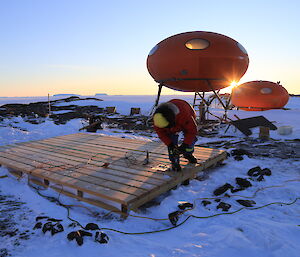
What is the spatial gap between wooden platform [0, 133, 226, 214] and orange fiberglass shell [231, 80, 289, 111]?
1095 cm

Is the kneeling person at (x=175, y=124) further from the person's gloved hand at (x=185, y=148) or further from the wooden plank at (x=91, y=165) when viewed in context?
the wooden plank at (x=91, y=165)

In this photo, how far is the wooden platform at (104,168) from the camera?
393cm

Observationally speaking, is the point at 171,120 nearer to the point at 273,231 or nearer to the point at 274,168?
the point at 273,231

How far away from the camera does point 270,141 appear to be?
8.96 m

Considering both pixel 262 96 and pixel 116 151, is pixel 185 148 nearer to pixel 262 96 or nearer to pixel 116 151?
pixel 116 151

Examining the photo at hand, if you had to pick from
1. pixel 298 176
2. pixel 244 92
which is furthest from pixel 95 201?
pixel 244 92

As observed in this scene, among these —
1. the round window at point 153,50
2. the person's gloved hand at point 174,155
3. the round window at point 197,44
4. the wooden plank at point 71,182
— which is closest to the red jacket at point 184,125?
the person's gloved hand at point 174,155

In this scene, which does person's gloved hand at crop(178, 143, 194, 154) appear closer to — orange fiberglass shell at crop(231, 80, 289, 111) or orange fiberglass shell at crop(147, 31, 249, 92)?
orange fiberglass shell at crop(147, 31, 249, 92)

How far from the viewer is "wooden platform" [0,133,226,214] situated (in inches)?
155

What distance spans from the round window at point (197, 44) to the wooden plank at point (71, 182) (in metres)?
6.56

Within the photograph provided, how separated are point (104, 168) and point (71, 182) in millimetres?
951

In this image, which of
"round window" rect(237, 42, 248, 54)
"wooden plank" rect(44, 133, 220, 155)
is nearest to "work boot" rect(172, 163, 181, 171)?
"wooden plank" rect(44, 133, 220, 155)

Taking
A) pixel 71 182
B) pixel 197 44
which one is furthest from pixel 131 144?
pixel 197 44

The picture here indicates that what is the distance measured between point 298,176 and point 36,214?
541 cm
